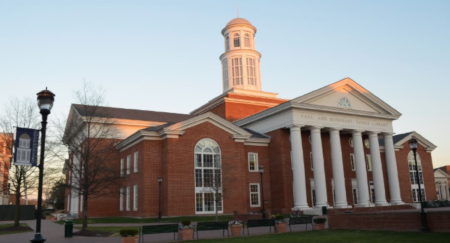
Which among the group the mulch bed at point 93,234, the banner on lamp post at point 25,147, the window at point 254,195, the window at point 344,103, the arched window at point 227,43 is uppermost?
the arched window at point 227,43

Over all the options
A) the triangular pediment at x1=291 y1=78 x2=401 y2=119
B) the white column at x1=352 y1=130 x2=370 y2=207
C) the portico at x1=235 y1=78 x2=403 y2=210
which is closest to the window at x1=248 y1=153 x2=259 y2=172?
the portico at x1=235 y1=78 x2=403 y2=210

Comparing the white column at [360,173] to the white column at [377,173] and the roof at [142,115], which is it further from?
the roof at [142,115]

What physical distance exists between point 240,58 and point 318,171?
839 inches

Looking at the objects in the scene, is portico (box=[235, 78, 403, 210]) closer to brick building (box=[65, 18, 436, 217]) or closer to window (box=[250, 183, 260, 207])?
brick building (box=[65, 18, 436, 217])

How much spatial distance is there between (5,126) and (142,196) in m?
12.2

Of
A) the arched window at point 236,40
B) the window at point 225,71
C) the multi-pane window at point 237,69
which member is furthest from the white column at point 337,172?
the arched window at point 236,40

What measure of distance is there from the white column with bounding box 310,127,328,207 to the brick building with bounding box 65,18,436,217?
0.31 ft

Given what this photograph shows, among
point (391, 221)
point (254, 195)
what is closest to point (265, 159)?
point (254, 195)

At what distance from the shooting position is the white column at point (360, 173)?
137 feet

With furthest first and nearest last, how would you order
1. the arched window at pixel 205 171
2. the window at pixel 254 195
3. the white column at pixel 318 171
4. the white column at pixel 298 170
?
the window at pixel 254 195 → the white column at pixel 318 171 → the white column at pixel 298 170 → the arched window at pixel 205 171

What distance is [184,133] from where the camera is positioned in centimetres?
3616

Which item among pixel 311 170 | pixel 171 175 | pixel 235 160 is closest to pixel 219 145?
pixel 235 160

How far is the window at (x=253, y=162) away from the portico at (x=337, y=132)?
10.8ft

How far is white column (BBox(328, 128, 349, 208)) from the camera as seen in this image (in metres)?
39.9
